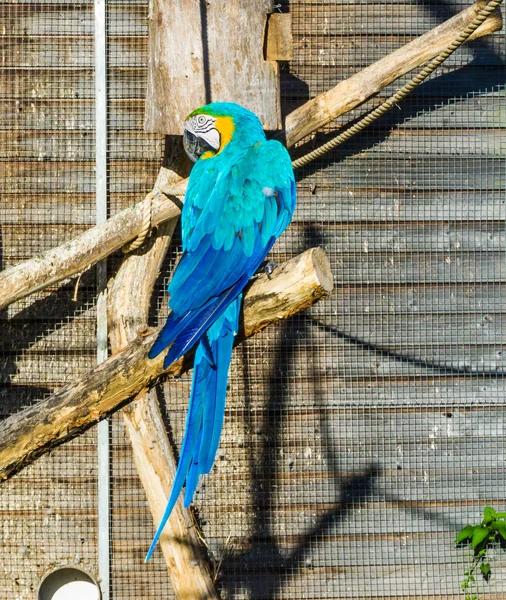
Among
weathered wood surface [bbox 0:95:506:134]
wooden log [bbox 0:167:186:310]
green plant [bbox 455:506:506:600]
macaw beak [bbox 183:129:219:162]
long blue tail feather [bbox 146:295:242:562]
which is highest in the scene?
weathered wood surface [bbox 0:95:506:134]

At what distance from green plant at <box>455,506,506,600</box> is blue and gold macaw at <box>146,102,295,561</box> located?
148cm

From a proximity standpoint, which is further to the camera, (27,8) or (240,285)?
(27,8)

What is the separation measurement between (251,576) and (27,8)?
2393 millimetres

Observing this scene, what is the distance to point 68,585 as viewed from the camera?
2.75 m

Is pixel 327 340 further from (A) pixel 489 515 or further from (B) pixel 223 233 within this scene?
(B) pixel 223 233

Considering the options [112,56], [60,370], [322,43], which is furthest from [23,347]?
[322,43]

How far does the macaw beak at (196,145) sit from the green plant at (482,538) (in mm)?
1734

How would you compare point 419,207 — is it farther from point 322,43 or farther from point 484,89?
point 322,43

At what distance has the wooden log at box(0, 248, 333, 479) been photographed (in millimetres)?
1793

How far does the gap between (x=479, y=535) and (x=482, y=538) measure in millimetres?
15

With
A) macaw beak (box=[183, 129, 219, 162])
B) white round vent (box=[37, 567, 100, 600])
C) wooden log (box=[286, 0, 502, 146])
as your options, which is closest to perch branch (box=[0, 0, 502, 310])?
wooden log (box=[286, 0, 502, 146])

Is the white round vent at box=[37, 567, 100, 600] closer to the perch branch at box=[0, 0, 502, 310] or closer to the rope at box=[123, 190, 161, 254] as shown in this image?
the perch branch at box=[0, 0, 502, 310]

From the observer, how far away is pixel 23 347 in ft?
9.23

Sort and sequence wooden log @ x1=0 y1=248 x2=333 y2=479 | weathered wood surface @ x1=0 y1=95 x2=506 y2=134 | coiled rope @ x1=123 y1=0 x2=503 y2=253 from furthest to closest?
weathered wood surface @ x1=0 y1=95 x2=506 y2=134 < coiled rope @ x1=123 y1=0 x2=503 y2=253 < wooden log @ x1=0 y1=248 x2=333 y2=479
